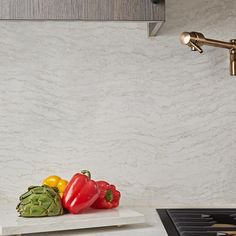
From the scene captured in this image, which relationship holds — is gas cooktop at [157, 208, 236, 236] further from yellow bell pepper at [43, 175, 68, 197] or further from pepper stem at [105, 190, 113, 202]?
yellow bell pepper at [43, 175, 68, 197]

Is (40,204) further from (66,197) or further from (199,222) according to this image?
(199,222)

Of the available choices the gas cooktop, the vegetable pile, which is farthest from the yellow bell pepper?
the gas cooktop

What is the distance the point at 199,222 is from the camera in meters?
1.48

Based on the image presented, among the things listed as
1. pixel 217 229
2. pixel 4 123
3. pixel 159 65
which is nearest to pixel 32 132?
pixel 4 123

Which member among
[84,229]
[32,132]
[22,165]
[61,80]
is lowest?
[84,229]

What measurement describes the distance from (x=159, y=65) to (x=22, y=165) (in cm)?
63

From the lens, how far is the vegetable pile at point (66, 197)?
1.51 m

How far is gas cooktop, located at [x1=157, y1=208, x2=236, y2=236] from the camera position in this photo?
1.34m

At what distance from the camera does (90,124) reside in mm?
1936

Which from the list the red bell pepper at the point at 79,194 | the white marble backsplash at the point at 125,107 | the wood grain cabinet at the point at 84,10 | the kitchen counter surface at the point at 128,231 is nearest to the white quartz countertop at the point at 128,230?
the kitchen counter surface at the point at 128,231

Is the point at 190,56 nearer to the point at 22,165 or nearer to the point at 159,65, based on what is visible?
the point at 159,65

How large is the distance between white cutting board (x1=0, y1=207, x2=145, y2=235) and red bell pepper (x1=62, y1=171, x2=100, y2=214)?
0.03 m

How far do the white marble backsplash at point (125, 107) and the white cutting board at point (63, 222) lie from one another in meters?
0.39

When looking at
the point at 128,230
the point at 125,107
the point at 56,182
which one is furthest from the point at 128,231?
the point at 125,107
